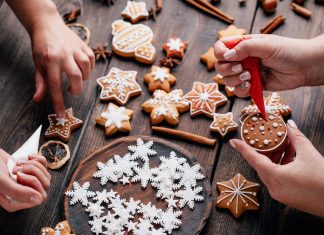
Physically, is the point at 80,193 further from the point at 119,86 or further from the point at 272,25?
the point at 272,25

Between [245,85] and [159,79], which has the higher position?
[245,85]

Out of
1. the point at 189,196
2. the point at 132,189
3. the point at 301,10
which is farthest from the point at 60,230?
the point at 301,10

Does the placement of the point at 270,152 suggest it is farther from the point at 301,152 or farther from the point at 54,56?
the point at 54,56

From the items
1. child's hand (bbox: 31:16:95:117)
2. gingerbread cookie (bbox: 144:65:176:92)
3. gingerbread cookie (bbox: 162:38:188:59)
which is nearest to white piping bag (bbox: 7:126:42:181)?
child's hand (bbox: 31:16:95:117)

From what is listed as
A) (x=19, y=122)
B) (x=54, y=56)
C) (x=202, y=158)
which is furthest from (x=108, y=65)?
(x=202, y=158)

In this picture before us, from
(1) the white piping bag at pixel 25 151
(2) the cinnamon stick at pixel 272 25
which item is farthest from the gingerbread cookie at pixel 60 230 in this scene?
(2) the cinnamon stick at pixel 272 25
